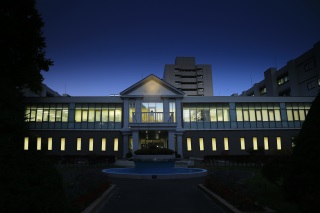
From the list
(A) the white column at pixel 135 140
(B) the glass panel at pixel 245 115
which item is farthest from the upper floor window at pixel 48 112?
(B) the glass panel at pixel 245 115

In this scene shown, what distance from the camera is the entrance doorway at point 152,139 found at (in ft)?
126

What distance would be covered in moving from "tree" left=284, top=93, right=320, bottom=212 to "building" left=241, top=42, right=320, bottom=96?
4732 cm

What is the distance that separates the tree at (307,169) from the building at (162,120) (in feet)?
104

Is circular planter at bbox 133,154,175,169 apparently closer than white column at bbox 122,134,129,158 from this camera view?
Yes

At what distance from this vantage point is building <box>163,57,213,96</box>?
334 feet

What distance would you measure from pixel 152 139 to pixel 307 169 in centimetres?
3638

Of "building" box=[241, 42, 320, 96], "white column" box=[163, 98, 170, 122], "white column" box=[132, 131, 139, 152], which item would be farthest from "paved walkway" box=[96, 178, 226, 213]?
"building" box=[241, 42, 320, 96]

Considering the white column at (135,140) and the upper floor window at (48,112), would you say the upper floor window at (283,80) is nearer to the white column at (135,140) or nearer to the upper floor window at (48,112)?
the white column at (135,140)

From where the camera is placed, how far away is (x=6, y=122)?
12.8 feet

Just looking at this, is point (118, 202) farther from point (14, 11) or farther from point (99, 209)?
point (14, 11)

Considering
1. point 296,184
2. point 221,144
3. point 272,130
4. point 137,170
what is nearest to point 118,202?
point 296,184

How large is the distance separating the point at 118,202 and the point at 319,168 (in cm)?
786

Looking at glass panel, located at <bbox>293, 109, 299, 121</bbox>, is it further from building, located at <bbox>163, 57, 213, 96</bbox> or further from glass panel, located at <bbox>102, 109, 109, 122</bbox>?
building, located at <bbox>163, 57, 213, 96</bbox>

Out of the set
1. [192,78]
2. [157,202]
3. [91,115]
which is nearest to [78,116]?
[91,115]
